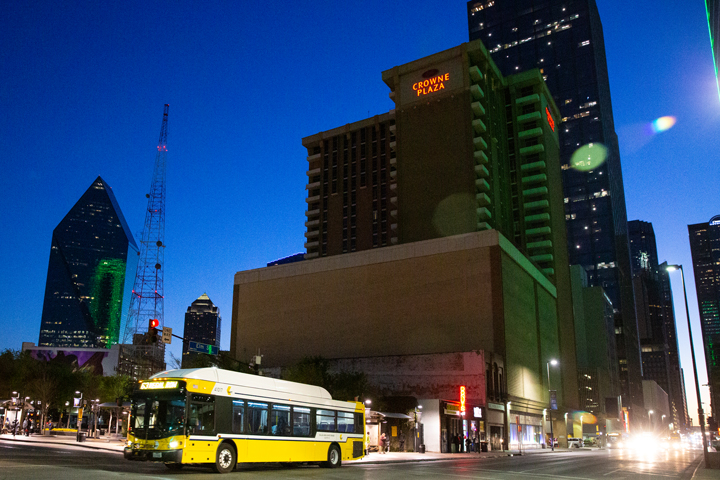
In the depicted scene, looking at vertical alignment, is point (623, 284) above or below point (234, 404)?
above

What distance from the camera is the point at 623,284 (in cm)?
19875

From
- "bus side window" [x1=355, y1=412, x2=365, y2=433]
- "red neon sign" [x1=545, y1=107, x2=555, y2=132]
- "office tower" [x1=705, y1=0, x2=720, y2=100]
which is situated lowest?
"bus side window" [x1=355, y1=412, x2=365, y2=433]

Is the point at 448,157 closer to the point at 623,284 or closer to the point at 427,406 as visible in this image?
the point at 427,406

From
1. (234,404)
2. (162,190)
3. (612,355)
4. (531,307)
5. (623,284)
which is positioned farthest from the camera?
(623,284)

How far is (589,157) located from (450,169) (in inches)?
4304

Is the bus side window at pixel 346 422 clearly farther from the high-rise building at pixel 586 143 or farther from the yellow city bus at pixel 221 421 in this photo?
the high-rise building at pixel 586 143

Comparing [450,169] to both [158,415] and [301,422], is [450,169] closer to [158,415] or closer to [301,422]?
[301,422]

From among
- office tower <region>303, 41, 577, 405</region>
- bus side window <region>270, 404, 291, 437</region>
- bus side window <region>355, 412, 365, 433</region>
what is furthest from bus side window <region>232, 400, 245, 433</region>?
office tower <region>303, 41, 577, 405</region>

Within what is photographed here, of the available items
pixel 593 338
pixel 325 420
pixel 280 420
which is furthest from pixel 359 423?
pixel 593 338

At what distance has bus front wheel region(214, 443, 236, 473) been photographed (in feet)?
67.5

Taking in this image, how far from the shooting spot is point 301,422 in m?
25.0

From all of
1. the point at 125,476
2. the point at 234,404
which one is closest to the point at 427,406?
the point at 234,404

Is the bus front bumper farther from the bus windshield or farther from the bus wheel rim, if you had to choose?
the bus wheel rim

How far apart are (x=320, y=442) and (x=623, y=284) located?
643ft
